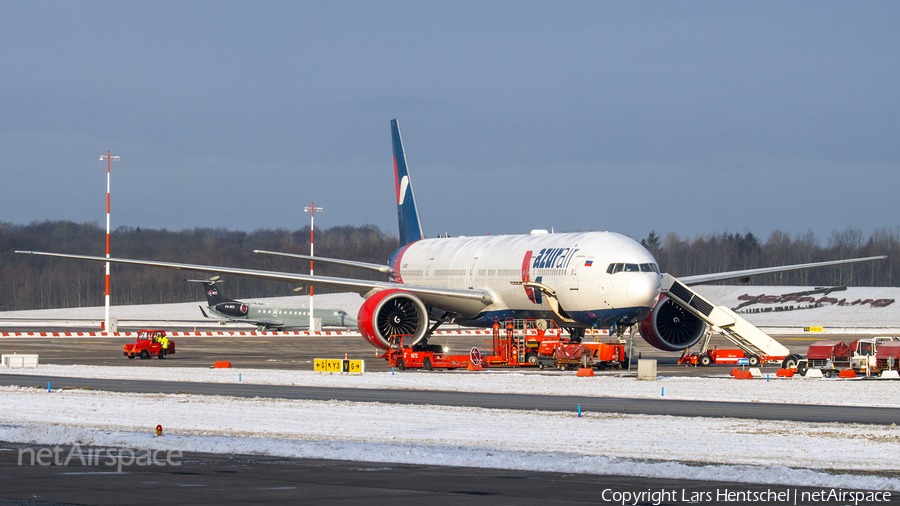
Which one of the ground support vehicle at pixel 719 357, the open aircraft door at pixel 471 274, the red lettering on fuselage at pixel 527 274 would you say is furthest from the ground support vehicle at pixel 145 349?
the ground support vehicle at pixel 719 357

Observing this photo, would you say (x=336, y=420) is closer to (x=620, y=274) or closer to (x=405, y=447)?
(x=405, y=447)

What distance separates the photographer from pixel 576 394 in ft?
71.9

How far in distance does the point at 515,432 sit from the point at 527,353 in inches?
672

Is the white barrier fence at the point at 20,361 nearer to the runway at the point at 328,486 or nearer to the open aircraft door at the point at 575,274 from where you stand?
the open aircraft door at the point at 575,274

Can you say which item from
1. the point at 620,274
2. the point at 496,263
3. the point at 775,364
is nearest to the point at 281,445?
the point at 620,274

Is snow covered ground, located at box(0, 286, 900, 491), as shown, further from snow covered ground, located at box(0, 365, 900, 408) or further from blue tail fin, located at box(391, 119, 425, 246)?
blue tail fin, located at box(391, 119, 425, 246)

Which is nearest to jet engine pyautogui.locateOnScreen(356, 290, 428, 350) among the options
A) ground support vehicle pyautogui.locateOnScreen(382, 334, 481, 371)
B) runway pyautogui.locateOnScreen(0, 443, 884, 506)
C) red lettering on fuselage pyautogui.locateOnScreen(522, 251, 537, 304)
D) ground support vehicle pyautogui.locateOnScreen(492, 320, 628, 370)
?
ground support vehicle pyautogui.locateOnScreen(382, 334, 481, 371)

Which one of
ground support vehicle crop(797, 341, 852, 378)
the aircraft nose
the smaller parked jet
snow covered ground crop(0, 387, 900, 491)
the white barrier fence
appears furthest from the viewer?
the smaller parked jet

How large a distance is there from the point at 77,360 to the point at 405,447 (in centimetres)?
2632

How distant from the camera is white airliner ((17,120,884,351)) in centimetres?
3036

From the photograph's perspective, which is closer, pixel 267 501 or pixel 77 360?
pixel 267 501

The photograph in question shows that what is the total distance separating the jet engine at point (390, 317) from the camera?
3241cm

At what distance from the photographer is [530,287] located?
3291 centimetres

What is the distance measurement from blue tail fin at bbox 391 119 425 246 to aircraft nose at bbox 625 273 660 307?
15.3 metres
